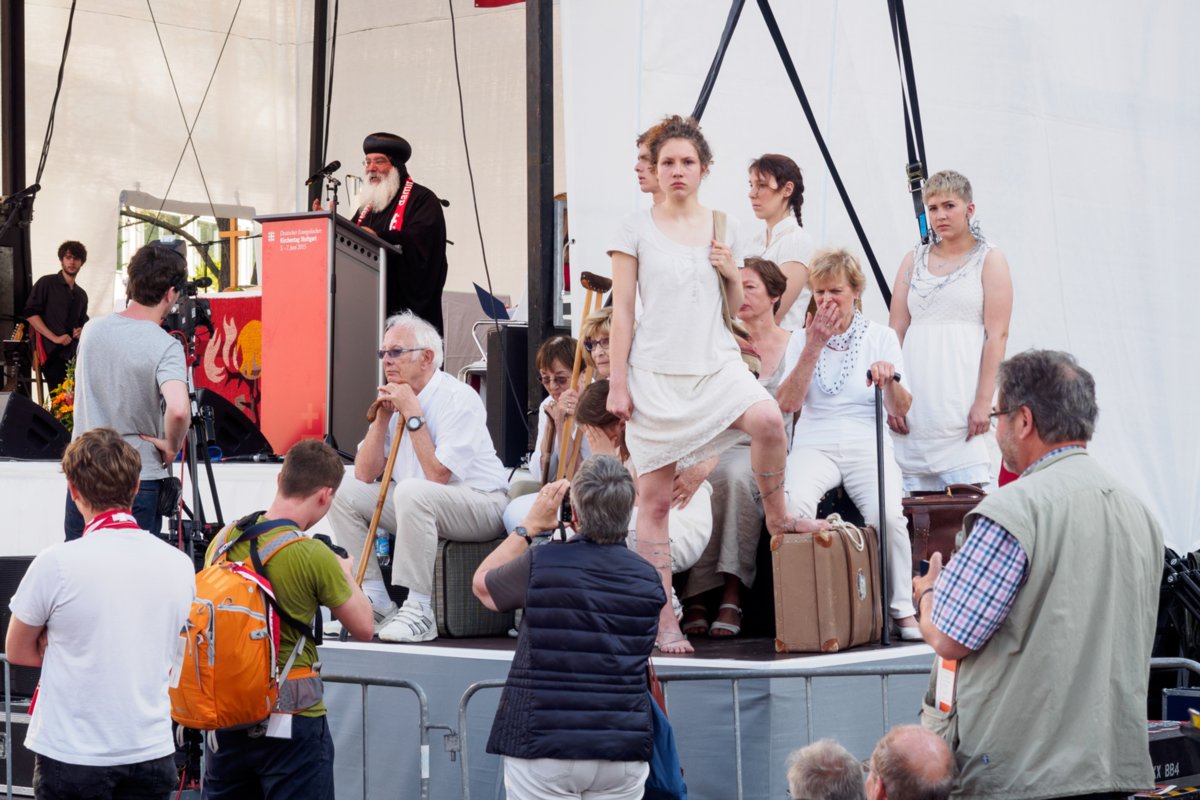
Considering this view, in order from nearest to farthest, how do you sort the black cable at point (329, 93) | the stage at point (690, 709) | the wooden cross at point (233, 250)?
the stage at point (690, 709), the black cable at point (329, 93), the wooden cross at point (233, 250)

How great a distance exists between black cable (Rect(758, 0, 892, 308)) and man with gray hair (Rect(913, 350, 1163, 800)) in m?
3.82

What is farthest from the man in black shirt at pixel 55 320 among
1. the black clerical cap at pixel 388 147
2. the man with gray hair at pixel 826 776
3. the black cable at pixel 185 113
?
the man with gray hair at pixel 826 776

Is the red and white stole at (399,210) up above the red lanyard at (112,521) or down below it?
above

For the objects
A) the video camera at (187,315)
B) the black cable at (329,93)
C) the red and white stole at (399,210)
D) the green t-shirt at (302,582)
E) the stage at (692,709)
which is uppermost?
the black cable at (329,93)

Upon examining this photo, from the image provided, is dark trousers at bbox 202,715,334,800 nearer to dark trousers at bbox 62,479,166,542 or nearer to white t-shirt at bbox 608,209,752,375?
dark trousers at bbox 62,479,166,542

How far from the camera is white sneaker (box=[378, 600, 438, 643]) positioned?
16.7 feet

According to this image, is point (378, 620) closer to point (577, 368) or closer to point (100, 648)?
point (577, 368)

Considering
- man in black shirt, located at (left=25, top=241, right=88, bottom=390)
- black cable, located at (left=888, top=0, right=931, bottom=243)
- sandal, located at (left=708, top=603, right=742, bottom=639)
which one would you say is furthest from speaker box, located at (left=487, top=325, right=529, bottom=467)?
man in black shirt, located at (left=25, top=241, right=88, bottom=390)

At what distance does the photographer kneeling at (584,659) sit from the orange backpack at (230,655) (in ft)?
1.86

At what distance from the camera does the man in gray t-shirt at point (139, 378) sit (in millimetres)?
4887

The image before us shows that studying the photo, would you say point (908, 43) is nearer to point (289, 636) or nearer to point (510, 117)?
point (289, 636)

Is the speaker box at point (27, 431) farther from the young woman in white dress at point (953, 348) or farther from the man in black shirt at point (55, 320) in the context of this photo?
the young woman in white dress at point (953, 348)

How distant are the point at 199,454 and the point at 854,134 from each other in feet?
12.2

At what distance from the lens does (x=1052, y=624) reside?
2.57 meters
